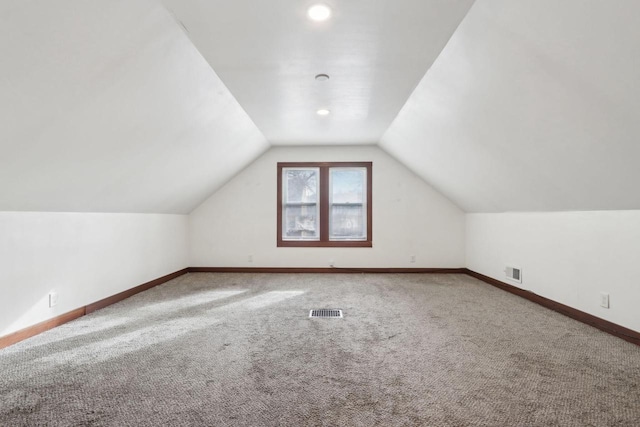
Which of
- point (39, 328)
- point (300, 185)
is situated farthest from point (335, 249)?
point (39, 328)

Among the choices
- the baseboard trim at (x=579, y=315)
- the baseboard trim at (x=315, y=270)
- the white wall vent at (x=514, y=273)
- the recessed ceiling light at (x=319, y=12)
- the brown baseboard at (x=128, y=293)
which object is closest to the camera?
the recessed ceiling light at (x=319, y=12)

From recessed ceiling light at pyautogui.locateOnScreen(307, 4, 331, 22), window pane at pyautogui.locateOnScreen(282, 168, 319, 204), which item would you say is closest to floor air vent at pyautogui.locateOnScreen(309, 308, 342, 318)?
recessed ceiling light at pyautogui.locateOnScreen(307, 4, 331, 22)

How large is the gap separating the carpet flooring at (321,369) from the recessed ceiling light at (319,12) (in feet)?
7.37

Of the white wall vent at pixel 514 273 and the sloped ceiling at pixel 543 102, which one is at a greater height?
the sloped ceiling at pixel 543 102

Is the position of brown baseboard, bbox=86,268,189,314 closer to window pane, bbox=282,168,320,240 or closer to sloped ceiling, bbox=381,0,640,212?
window pane, bbox=282,168,320,240

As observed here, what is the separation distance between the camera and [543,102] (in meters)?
2.22

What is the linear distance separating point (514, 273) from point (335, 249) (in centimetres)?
269

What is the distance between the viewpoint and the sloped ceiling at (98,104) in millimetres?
1631

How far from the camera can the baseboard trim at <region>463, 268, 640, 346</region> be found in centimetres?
262

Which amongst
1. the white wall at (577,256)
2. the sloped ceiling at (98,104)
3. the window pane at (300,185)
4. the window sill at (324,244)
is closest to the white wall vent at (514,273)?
the white wall at (577,256)

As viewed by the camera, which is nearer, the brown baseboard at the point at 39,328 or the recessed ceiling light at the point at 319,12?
the recessed ceiling light at the point at 319,12

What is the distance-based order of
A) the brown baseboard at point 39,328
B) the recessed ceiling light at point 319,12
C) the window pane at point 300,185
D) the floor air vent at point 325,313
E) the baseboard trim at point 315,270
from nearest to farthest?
the recessed ceiling light at point 319,12 → the brown baseboard at point 39,328 → the floor air vent at point 325,313 → the baseboard trim at point 315,270 → the window pane at point 300,185

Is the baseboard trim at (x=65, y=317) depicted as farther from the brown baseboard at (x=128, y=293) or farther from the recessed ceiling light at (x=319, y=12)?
the recessed ceiling light at (x=319, y=12)

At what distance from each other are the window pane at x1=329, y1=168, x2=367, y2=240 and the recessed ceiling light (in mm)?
3780
